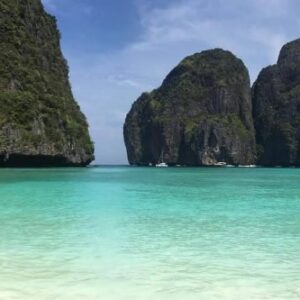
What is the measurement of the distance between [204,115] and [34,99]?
3010 inches

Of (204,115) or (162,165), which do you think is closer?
(162,165)

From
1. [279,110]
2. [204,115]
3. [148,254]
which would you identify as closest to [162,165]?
[204,115]

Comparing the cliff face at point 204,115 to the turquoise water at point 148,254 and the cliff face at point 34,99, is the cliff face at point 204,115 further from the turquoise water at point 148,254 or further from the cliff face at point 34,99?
the turquoise water at point 148,254

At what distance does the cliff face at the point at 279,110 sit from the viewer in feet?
384

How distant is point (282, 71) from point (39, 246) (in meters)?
127

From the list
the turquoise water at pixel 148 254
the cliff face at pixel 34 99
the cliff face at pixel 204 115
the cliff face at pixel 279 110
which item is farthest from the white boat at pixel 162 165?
the turquoise water at pixel 148 254

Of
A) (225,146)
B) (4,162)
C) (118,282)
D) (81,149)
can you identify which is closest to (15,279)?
(118,282)

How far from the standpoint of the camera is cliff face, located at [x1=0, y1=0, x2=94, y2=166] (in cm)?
4875

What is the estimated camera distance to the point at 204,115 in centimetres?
12456

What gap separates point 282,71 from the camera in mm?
127000

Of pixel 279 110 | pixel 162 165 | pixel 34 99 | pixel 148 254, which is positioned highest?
pixel 279 110

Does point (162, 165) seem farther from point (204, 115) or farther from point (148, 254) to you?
point (148, 254)

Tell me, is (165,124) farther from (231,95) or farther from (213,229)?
(213,229)

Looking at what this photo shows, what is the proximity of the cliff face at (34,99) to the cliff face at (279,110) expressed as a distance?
63.6m
